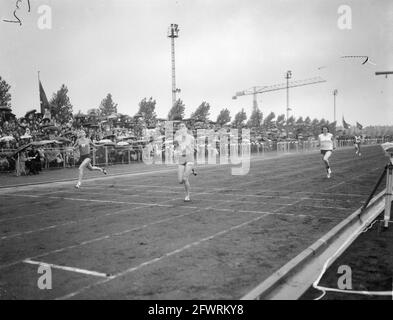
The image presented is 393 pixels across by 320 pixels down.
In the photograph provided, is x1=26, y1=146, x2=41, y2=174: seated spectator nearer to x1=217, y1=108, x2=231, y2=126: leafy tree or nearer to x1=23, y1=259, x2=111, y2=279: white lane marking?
x1=23, y1=259, x2=111, y2=279: white lane marking

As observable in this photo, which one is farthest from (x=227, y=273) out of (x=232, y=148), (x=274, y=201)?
(x=232, y=148)

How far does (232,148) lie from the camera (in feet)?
125

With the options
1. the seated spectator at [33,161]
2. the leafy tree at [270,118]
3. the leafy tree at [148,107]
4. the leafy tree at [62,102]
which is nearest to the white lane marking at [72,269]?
the seated spectator at [33,161]

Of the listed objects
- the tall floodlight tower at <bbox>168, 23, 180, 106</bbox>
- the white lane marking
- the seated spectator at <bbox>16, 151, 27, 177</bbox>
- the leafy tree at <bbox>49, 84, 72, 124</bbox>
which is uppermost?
the tall floodlight tower at <bbox>168, 23, 180, 106</bbox>

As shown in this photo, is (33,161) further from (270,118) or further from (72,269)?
(270,118)

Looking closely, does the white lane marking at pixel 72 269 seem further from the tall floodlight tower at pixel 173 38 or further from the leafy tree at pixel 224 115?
the leafy tree at pixel 224 115

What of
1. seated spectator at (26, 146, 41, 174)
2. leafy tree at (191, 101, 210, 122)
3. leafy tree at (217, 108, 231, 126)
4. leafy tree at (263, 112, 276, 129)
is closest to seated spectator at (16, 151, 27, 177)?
seated spectator at (26, 146, 41, 174)

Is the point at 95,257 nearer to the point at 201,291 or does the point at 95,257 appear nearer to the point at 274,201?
the point at 201,291

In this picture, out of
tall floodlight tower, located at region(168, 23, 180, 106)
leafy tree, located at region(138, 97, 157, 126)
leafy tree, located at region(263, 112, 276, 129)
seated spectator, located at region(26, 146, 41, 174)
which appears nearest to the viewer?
seated spectator, located at region(26, 146, 41, 174)

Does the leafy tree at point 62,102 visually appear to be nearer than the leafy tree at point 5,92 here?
No

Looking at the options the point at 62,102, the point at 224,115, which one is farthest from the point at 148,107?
the point at 224,115

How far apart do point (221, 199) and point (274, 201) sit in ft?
5.08

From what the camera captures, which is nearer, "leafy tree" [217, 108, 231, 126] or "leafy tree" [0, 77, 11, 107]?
"leafy tree" [0, 77, 11, 107]
